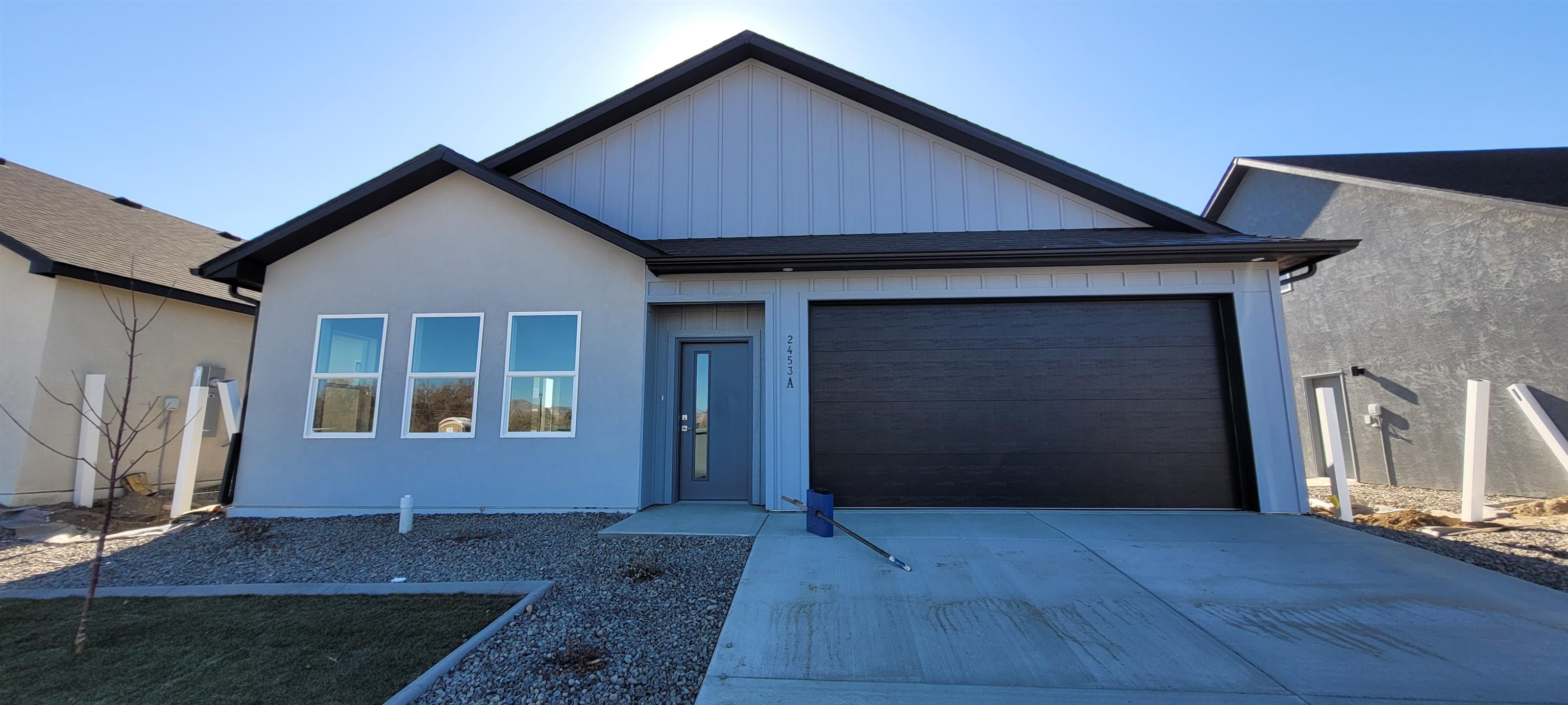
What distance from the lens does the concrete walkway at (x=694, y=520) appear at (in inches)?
215

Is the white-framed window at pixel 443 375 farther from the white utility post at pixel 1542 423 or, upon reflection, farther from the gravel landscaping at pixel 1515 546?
the white utility post at pixel 1542 423

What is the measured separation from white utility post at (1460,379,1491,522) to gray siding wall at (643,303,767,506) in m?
7.84

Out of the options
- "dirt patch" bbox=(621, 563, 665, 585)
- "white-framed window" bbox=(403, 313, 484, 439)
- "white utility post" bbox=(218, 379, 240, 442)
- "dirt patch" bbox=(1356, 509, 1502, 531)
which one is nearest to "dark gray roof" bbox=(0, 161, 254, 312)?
"white utility post" bbox=(218, 379, 240, 442)

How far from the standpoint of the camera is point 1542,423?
6.75 meters

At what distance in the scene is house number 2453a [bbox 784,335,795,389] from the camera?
259 inches

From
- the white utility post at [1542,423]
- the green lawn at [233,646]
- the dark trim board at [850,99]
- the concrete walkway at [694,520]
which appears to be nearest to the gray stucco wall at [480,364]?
the concrete walkway at [694,520]

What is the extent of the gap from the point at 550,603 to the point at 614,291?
387cm

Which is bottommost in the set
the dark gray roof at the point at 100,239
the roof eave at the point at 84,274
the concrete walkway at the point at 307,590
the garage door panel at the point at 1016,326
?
the concrete walkway at the point at 307,590

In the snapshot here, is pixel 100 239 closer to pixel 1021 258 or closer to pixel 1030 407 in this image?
pixel 1021 258

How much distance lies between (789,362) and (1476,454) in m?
7.72

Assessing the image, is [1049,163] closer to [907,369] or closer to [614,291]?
[907,369]

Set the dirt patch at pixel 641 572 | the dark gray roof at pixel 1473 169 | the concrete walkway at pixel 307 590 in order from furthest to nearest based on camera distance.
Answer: the dark gray roof at pixel 1473 169 < the dirt patch at pixel 641 572 < the concrete walkway at pixel 307 590

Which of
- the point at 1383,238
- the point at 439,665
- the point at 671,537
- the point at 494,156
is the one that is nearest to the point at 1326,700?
the point at 439,665

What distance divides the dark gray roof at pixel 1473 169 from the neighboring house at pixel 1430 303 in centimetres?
4
